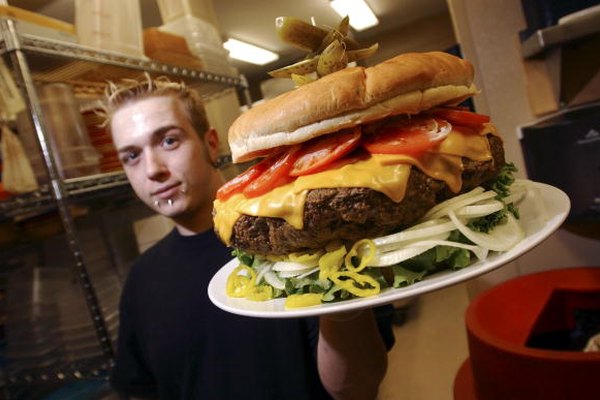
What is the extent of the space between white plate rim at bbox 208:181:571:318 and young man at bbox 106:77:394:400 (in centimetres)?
45

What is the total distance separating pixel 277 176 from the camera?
2.39 feet

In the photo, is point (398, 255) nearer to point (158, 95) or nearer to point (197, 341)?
point (197, 341)

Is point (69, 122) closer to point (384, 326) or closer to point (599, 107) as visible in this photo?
point (384, 326)

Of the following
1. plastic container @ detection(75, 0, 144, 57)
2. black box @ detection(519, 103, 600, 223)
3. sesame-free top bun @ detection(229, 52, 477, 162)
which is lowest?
black box @ detection(519, 103, 600, 223)

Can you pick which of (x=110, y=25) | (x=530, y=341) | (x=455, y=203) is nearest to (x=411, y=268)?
(x=455, y=203)

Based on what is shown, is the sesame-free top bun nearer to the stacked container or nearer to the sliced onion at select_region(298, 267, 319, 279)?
the sliced onion at select_region(298, 267, 319, 279)

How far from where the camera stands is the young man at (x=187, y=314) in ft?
4.00

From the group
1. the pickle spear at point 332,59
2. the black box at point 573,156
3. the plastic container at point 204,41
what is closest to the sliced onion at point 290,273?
the pickle spear at point 332,59

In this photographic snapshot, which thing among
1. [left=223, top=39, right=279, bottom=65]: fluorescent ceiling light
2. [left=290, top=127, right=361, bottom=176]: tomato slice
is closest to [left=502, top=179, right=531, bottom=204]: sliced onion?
[left=290, top=127, right=361, bottom=176]: tomato slice

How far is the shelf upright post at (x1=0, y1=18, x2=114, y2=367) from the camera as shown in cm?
129

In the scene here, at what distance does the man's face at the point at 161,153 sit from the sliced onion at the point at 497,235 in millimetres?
914

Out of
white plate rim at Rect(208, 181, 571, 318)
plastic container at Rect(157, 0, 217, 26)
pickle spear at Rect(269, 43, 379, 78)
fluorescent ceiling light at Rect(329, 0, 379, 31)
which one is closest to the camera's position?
white plate rim at Rect(208, 181, 571, 318)

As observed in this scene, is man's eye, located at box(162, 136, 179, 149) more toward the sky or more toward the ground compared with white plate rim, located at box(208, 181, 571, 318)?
more toward the sky

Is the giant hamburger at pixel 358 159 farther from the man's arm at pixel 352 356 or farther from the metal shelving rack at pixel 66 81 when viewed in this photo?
the metal shelving rack at pixel 66 81
